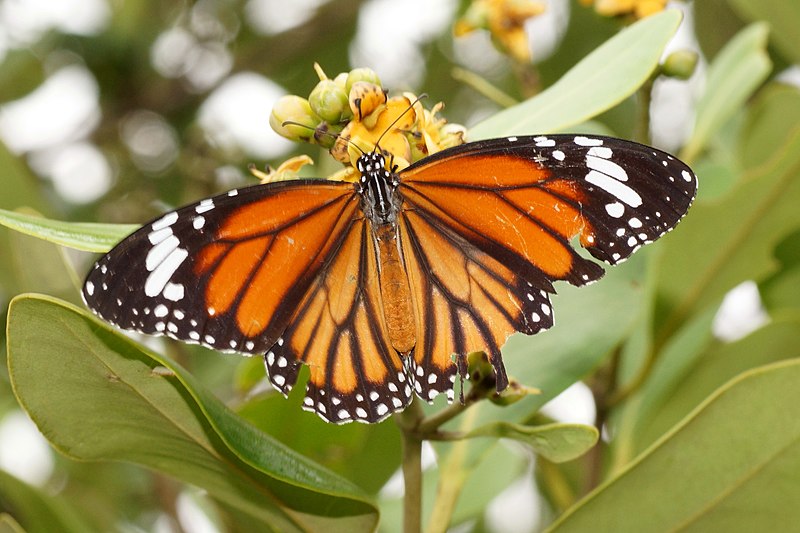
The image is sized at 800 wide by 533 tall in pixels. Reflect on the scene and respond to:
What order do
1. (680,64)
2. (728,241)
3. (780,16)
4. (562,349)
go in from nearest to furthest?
1. (562,349)
2. (680,64)
3. (728,241)
4. (780,16)

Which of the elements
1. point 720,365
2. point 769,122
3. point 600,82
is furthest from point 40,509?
point 769,122

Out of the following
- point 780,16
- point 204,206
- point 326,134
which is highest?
point 780,16

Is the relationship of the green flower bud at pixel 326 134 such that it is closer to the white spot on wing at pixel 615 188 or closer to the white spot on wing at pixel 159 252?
the white spot on wing at pixel 159 252

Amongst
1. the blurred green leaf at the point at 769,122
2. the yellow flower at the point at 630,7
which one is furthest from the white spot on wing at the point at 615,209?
the blurred green leaf at the point at 769,122

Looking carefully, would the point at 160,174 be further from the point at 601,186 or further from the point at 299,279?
the point at 601,186

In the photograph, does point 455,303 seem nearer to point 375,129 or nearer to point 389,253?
point 389,253

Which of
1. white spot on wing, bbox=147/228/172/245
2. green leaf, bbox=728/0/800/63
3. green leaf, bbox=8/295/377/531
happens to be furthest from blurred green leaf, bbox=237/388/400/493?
green leaf, bbox=728/0/800/63

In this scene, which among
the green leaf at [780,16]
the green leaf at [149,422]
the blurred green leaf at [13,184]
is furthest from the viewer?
the green leaf at [780,16]
